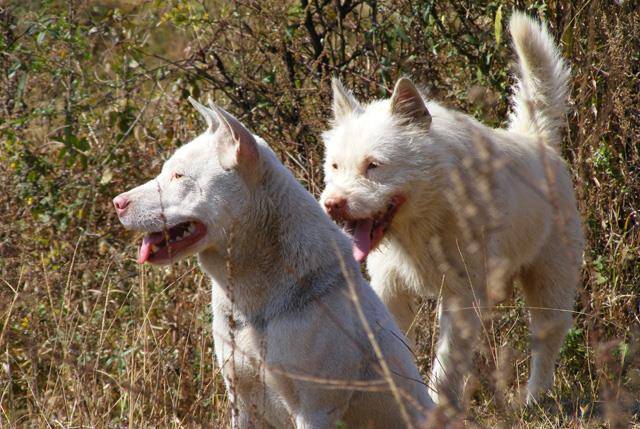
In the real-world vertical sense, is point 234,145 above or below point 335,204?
above

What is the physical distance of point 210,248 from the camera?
3.56 meters

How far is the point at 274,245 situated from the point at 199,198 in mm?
307

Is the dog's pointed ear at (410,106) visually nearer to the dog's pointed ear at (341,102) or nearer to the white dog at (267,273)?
the dog's pointed ear at (341,102)

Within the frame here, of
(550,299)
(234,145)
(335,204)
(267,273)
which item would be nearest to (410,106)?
(335,204)

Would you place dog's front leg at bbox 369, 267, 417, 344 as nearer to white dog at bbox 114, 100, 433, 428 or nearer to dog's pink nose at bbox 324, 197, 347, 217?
dog's pink nose at bbox 324, 197, 347, 217

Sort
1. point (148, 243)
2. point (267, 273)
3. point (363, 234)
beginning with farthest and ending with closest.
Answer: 1. point (363, 234)
2. point (148, 243)
3. point (267, 273)

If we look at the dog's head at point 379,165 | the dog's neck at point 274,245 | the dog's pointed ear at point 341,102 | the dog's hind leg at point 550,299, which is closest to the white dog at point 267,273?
the dog's neck at point 274,245

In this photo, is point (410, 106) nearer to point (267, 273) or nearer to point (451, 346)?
point (451, 346)

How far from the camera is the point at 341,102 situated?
16.3 feet

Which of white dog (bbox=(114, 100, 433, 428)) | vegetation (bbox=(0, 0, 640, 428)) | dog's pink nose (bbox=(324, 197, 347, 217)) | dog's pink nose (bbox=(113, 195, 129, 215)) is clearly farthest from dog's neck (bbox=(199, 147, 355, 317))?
vegetation (bbox=(0, 0, 640, 428))

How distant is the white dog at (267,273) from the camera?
3.35m

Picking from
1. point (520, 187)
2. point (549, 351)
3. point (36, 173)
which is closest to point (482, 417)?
point (549, 351)

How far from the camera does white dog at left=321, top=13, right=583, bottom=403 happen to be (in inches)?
181

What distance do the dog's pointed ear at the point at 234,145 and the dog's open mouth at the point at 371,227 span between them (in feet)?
3.98
